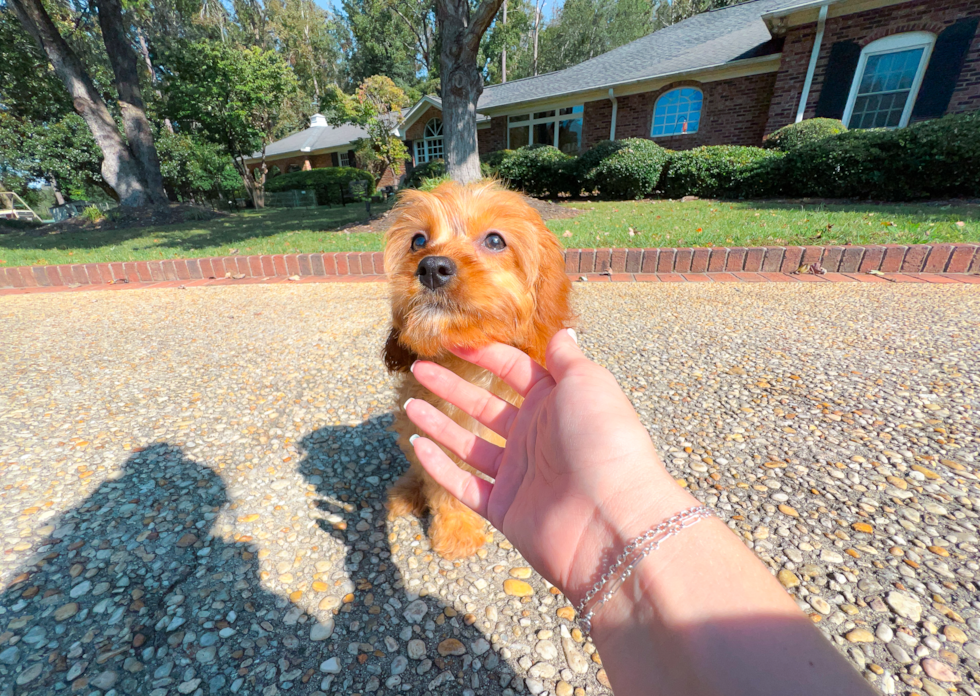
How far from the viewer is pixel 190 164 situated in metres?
23.6

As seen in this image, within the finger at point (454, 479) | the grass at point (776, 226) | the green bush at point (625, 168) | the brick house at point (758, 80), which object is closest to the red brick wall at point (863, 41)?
the brick house at point (758, 80)

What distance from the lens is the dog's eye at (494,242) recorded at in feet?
6.22

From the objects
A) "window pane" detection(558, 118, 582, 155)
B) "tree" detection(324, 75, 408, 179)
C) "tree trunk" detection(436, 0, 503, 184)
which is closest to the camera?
"tree trunk" detection(436, 0, 503, 184)

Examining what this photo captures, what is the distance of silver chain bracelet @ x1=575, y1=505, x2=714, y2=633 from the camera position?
3.26 ft

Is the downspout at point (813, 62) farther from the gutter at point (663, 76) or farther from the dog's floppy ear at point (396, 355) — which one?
the dog's floppy ear at point (396, 355)

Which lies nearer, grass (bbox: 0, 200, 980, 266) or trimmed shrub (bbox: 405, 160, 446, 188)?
grass (bbox: 0, 200, 980, 266)

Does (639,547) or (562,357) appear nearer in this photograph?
(639,547)

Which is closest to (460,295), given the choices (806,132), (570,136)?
(806,132)

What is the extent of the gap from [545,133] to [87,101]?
17941 mm

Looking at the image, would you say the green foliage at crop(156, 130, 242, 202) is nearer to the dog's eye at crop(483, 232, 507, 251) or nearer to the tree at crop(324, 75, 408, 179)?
the tree at crop(324, 75, 408, 179)

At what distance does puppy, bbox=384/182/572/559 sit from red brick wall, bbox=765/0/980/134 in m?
16.9

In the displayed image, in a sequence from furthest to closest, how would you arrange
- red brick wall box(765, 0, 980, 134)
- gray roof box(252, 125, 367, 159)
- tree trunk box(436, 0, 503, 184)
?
gray roof box(252, 125, 367, 159), red brick wall box(765, 0, 980, 134), tree trunk box(436, 0, 503, 184)

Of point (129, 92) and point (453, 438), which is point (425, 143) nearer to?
point (129, 92)

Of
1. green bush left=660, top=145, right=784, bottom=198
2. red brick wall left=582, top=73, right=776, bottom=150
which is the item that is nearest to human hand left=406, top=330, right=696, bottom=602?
green bush left=660, top=145, right=784, bottom=198
